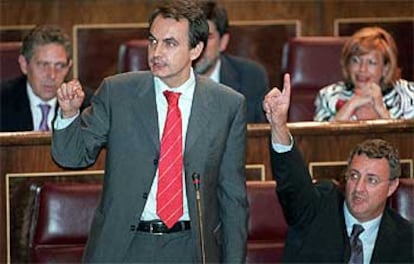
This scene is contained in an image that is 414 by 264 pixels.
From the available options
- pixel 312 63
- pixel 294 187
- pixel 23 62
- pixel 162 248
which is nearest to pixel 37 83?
pixel 23 62

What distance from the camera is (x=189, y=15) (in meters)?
3.36

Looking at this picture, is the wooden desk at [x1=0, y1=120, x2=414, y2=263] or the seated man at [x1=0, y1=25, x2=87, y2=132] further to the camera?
the seated man at [x1=0, y1=25, x2=87, y2=132]

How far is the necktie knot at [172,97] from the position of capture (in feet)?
10.9

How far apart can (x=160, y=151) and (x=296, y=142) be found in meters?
1.24

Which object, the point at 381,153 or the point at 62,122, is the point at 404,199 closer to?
the point at 381,153

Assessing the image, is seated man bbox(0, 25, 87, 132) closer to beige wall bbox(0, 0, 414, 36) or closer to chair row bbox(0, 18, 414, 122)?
chair row bbox(0, 18, 414, 122)

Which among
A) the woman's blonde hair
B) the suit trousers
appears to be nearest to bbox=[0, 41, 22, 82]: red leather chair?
the woman's blonde hair

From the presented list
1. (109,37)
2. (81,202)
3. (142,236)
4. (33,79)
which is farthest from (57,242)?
(109,37)

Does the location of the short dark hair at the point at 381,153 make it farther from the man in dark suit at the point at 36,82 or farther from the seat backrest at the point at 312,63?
the seat backrest at the point at 312,63

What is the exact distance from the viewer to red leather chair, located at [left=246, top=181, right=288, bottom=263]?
3.90 m

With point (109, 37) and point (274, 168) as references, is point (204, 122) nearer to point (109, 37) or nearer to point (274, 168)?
point (274, 168)

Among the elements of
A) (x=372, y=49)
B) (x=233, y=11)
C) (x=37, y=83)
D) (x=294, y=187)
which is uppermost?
(x=233, y=11)

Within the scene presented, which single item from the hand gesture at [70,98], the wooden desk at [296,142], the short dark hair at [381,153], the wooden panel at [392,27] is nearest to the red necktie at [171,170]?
the hand gesture at [70,98]

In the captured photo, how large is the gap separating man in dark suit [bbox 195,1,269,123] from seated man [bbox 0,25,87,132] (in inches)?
24.4
